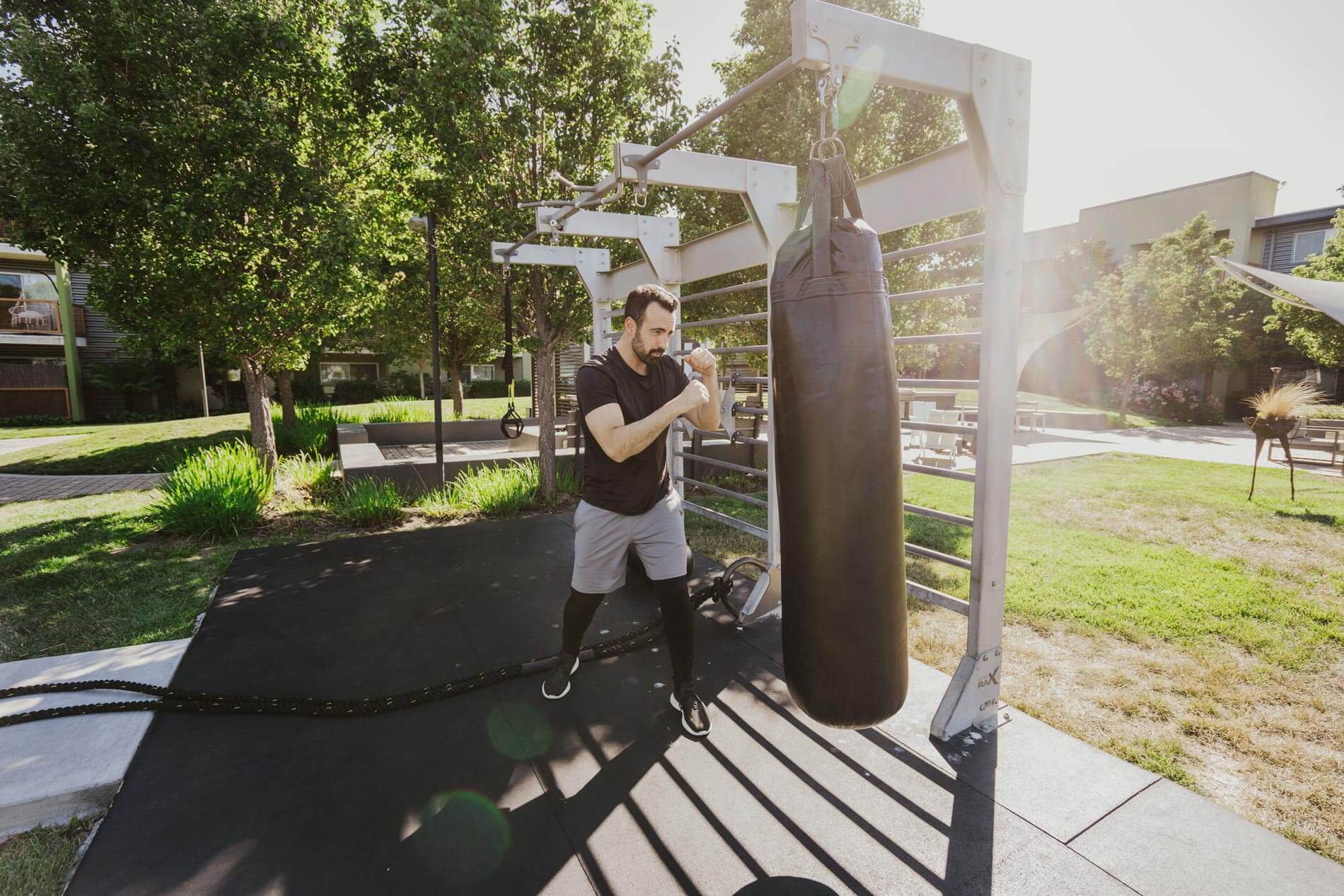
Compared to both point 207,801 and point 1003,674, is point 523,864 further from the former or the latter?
point 1003,674

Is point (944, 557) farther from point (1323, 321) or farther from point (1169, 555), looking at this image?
point (1323, 321)

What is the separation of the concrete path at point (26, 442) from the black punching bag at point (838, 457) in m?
17.1

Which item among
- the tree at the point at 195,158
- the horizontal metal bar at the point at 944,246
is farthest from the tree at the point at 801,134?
the horizontal metal bar at the point at 944,246

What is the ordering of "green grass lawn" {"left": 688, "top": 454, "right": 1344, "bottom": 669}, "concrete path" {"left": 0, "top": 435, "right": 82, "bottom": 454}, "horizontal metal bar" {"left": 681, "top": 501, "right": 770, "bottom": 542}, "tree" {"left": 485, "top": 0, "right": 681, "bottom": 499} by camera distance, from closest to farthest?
"green grass lawn" {"left": 688, "top": 454, "right": 1344, "bottom": 669} → "horizontal metal bar" {"left": 681, "top": 501, "right": 770, "bottom": 542} → "tree" {"left": 485, "top": 0, "right": 681, "bottom": 499} → "concrete path" {"left": 0, "top": 435, "right": 82, "bottom": 454}

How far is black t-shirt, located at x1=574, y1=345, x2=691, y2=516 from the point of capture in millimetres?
2615

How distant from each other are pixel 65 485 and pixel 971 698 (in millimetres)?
12124

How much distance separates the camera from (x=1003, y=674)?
11.4 ft

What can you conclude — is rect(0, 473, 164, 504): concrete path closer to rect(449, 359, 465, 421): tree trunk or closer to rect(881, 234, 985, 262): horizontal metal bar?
rect(449, 359, 465, 421): tree trunk

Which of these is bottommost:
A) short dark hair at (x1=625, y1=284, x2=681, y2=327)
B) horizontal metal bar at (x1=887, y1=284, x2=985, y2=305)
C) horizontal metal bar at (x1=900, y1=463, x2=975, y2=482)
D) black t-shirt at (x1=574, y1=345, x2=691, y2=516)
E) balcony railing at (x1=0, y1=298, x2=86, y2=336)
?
horizontal metal bar at (x1=900, y1=463, x2=975, y2=482)

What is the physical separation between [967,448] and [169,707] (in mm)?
12969

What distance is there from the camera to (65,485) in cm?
912

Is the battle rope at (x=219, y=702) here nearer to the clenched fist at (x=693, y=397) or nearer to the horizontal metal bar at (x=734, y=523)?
the clenched fist at (x=693, y=397)

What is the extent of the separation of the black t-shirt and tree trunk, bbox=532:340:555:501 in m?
4.94

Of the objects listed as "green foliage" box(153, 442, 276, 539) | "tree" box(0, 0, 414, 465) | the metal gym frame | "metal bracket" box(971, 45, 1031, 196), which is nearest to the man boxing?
Answer: the metal gym frame
